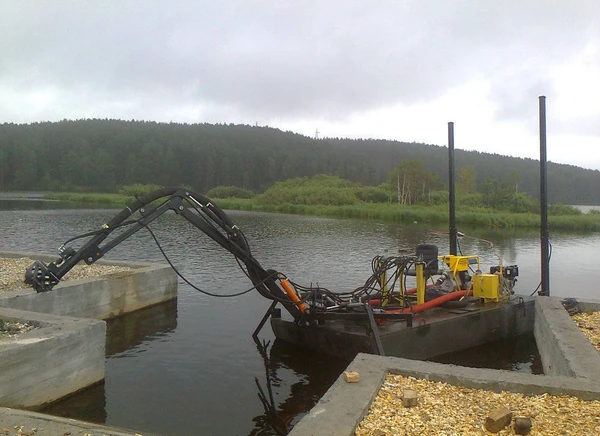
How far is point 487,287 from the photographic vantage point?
11023mm

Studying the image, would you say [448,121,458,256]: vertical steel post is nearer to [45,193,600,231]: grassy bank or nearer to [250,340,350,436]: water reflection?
[250,340,350,436]: water reflection

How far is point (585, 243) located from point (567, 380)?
3015 centimetres

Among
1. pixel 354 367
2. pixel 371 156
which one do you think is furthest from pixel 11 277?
pixel 371 156

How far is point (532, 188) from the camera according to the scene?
363ft

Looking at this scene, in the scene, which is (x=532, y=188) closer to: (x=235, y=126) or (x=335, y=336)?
(x=235, y=126)

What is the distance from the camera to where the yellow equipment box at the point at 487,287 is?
1098 centimetres

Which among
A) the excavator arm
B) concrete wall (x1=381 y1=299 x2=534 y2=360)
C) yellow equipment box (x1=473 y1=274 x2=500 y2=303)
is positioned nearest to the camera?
the excavator arm

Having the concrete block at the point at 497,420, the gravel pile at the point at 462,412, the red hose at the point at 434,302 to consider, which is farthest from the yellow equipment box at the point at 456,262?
the concrete block at the point at 497,420

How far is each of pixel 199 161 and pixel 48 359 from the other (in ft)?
378

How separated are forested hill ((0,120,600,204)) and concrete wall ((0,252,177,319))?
324 ft

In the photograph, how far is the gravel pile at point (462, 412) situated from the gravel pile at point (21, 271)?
8620 mm

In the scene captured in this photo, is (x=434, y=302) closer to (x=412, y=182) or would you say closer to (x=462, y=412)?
(x=462, y=412)

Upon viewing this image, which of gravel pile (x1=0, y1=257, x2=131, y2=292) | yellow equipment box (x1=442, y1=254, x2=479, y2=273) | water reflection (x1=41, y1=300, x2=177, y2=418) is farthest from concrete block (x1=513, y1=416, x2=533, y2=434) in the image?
gravel pile (x1=0, y1=257, x2=131, y2=292)

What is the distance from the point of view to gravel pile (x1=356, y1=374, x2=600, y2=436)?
4.57 meters
